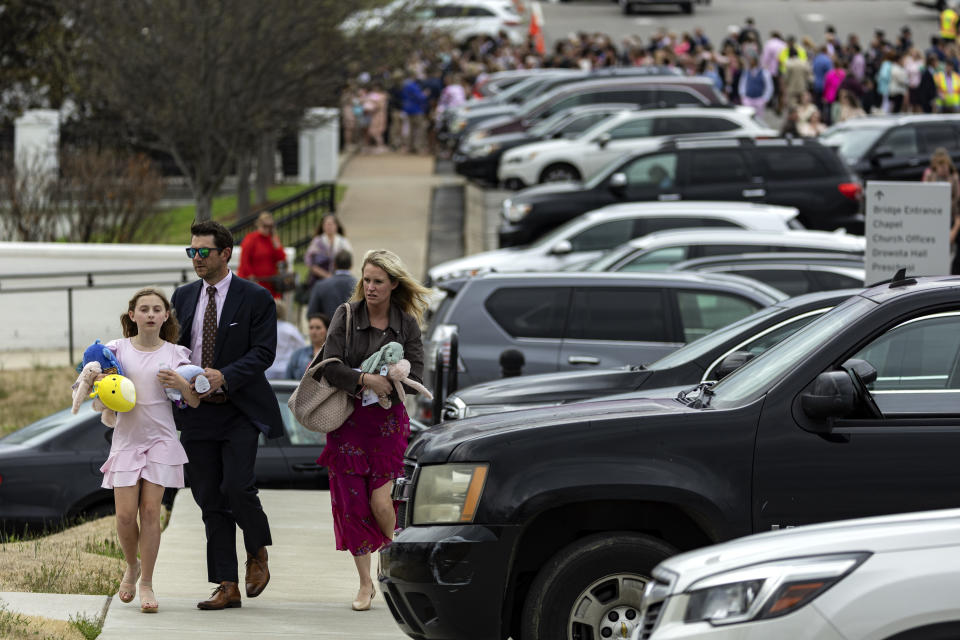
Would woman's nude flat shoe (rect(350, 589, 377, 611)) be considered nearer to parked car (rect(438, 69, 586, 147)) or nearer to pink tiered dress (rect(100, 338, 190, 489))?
pink tiered dress (rect(100, 338, 190, 489))

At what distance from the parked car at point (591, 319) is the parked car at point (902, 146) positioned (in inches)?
521

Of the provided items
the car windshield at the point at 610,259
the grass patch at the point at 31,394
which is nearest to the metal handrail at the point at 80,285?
the grass patch at the point at 31,394

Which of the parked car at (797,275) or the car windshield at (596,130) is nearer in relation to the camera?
the parked car at (797,275)

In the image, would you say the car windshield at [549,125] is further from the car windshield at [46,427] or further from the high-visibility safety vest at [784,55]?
the car windshield at [46,427]

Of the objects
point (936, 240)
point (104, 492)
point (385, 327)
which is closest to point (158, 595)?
point (385, 327)

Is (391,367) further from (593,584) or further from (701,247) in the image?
(701,247)

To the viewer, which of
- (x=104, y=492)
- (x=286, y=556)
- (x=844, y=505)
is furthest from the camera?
(x=104, y=492)

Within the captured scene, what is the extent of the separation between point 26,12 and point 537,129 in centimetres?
1111

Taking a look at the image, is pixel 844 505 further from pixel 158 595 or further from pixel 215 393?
pixel 158 595

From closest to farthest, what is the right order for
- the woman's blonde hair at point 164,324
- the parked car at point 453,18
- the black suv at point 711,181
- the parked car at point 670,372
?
the woman's blonde hair at point 164,324
the parked car at point 670,372
the black suv at point 711,181
the parked car at point 453,18

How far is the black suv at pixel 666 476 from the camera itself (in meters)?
5.64

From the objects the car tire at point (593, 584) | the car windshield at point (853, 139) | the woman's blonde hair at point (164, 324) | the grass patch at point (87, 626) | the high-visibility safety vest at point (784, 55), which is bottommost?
the grass patch at point (87, 626)

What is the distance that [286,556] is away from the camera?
9.09 metres

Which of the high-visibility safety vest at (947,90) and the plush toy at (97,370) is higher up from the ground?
the high-visibility safety vest at (947,90)
